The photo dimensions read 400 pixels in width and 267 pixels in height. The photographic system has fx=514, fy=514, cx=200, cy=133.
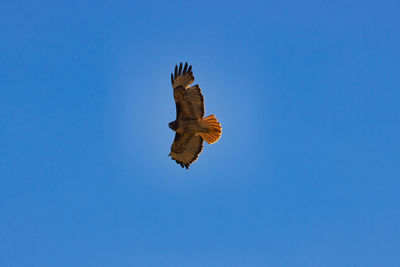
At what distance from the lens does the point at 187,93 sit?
1529 centimetres

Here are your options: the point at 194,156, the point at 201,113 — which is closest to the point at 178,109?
the point at 201,113

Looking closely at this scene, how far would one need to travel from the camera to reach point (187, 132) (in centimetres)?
1588

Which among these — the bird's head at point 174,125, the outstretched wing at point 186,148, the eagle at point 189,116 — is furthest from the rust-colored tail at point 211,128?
the bird's head at point 174,125

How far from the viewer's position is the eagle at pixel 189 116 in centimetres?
1531

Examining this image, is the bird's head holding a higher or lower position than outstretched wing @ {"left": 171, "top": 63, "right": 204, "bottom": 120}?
lower

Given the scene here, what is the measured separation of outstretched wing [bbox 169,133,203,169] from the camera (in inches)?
643

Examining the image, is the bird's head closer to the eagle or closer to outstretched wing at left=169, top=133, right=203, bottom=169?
the eagle

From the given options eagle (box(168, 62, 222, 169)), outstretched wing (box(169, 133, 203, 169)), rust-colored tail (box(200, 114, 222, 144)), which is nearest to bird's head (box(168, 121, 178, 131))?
eagle (box(168, 62, 222, 169))

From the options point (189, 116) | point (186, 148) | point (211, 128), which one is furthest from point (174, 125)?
point (186, 148)

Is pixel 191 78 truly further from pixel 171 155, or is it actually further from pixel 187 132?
pixel 171 155

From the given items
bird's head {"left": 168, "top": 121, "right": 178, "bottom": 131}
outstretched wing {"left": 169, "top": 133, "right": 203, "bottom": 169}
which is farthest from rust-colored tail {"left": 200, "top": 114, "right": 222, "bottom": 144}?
bird's head {"left": 168, "top": 121, "right": 178, "bottom": 131}

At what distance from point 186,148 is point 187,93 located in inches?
84.0

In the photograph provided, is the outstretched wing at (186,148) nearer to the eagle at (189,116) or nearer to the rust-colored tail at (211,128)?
the eagle at (189,116)

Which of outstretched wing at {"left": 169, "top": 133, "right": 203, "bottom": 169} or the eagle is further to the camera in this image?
outstretched wing at {"left": 169, "top": 133, "right": 203, "bottom": 169}
